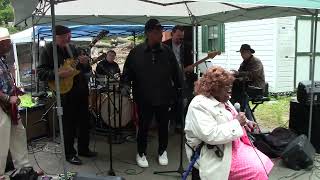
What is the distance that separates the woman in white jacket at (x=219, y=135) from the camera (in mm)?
3225

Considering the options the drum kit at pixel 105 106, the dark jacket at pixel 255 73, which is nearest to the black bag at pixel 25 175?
the drum kit at pixel 105 106

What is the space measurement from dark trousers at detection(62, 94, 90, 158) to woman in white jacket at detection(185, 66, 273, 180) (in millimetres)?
2340

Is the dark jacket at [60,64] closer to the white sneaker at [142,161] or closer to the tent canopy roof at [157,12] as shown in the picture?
the tent canopy roof at [157,12]

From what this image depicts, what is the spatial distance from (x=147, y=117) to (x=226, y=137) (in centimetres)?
210

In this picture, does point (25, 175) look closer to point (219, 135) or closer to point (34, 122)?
point (219, 135)

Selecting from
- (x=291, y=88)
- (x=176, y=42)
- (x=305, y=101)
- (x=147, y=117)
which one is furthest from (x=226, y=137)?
(x=291, y=88)

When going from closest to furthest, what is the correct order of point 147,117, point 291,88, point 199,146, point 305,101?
point 199,146 < point 147,117 < point 305,101 < point 291,88

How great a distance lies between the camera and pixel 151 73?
507 cm

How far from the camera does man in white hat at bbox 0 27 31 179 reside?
4.30 meters

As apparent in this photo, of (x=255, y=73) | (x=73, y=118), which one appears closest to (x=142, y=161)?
(x=73, y=118)

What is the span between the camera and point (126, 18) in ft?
23.6

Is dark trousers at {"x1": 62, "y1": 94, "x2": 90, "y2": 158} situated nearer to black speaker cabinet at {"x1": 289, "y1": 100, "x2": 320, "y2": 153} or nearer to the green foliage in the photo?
black speaker cabinet at {"x1": 289, "y1": 100, "x2": 320, "y2": 153}

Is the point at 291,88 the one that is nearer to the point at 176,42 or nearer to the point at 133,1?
the point at 176,42

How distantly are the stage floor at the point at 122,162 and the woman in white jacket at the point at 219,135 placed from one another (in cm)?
171
